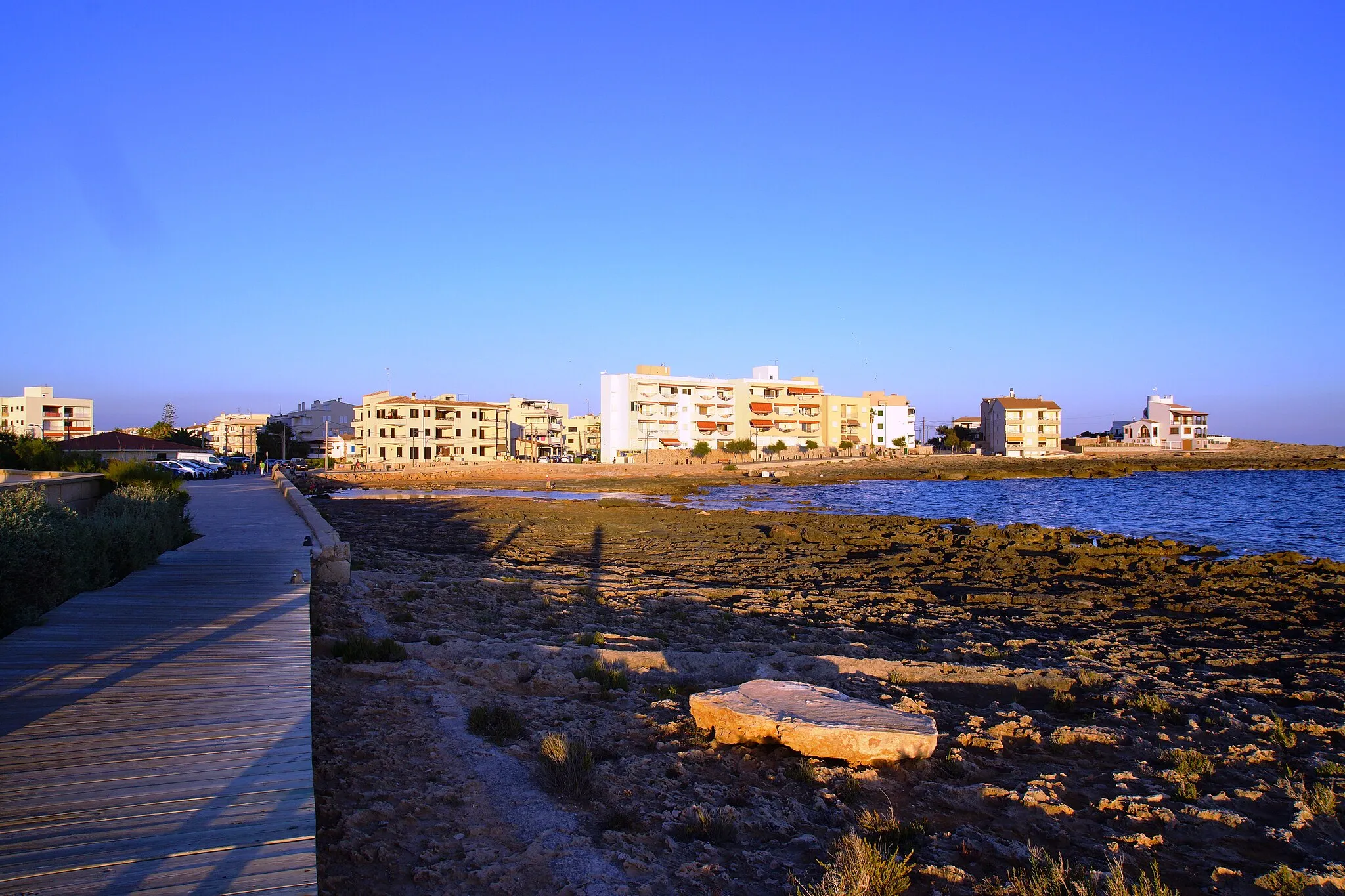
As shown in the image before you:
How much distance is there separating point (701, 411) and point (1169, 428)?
245 ft

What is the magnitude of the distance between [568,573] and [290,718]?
13264 mm

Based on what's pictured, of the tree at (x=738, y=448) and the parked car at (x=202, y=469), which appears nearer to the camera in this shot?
the parked car at (x=202, y=469)

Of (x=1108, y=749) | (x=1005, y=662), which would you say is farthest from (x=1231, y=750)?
(x=1005, y=662)

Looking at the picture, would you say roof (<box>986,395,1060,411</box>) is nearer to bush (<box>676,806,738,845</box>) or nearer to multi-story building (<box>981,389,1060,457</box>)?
multi-story building (<box>981,389,1060,457</box>)

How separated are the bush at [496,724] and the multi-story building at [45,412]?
124170mm

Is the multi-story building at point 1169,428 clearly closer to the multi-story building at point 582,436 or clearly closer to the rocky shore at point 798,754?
the multi-story building at point 582,436

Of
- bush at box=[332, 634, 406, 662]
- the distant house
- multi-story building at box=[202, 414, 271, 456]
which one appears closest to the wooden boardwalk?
bush at box=[332, 634, 406, 662]

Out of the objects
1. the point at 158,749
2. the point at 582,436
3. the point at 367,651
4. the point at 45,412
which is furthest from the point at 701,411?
the point at 158,749

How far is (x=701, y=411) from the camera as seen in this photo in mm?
110812

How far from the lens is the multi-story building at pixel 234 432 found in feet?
500

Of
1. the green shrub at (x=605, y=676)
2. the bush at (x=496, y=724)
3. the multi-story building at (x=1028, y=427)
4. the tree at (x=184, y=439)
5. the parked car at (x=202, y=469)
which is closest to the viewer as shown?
the bush at (x=496, y=724)

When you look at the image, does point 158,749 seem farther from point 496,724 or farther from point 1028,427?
point 1028,427

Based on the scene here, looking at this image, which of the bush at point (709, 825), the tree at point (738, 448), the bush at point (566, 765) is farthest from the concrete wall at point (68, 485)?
the tree at point (738, 448)

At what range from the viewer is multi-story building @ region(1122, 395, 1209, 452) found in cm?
12712
